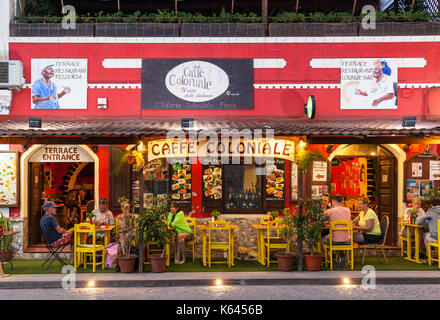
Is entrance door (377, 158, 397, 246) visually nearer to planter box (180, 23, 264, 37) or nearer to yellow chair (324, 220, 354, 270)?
yellow chair (324, 220, 354, 270)

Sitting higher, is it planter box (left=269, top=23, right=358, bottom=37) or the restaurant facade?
planter box (left=269, top=23, right=358, bottom=37)

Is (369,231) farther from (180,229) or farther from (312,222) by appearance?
(180,229)

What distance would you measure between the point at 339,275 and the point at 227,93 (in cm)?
553

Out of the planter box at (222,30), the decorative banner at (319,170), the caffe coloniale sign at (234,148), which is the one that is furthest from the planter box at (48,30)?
the decorative banner at (319,170)

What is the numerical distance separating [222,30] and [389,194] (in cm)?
618

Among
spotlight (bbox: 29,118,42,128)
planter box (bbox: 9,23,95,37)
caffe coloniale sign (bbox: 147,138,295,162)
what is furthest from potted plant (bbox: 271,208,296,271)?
planter box (bbox: 9,23,95,37)

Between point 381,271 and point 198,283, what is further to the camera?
point 381,271

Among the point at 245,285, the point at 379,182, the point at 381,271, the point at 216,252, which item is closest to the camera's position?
the point at 245,285

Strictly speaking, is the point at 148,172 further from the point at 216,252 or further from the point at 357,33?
the point at 357,33

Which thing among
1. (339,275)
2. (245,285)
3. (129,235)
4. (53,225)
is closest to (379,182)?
(339,275)

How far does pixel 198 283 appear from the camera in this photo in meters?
9.42

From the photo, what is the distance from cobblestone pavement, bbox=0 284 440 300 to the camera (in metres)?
8.33

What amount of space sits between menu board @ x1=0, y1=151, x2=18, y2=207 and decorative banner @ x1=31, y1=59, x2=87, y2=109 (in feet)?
5.53

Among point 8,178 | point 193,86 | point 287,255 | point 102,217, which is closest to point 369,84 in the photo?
point 193,86
